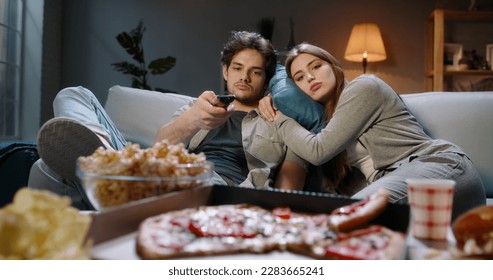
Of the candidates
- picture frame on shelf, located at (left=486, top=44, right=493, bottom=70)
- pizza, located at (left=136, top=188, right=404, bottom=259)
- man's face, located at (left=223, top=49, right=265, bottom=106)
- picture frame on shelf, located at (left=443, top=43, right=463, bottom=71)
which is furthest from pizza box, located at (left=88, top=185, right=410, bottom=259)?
picture frame on shelf, located at (left=486, top=44, right=493, bottom=70)

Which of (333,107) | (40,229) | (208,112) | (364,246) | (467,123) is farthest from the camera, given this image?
(467,123)

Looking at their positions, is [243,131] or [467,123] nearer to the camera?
[243,131]

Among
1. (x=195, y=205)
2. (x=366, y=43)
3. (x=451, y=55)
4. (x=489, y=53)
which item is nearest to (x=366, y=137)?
(x=195, y=205)

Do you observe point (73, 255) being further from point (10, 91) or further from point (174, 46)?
point (174, 46)

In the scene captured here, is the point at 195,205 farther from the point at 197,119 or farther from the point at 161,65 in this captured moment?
the point at 161,65

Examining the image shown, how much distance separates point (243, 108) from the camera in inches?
75.4

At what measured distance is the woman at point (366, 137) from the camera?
4.77 ft

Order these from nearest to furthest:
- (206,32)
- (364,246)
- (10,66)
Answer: (364,246), (10,66), (206,32)

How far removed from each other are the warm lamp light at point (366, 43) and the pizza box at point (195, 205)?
11.6 feet

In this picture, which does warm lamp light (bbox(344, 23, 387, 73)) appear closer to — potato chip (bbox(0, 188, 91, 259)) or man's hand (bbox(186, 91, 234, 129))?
man's hand (bbox(186, 91, 234, 129))

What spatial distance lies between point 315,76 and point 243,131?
34cm

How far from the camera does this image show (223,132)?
1896mm

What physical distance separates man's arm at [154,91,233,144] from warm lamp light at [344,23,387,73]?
8.90 ft

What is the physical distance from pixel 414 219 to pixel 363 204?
9cm
